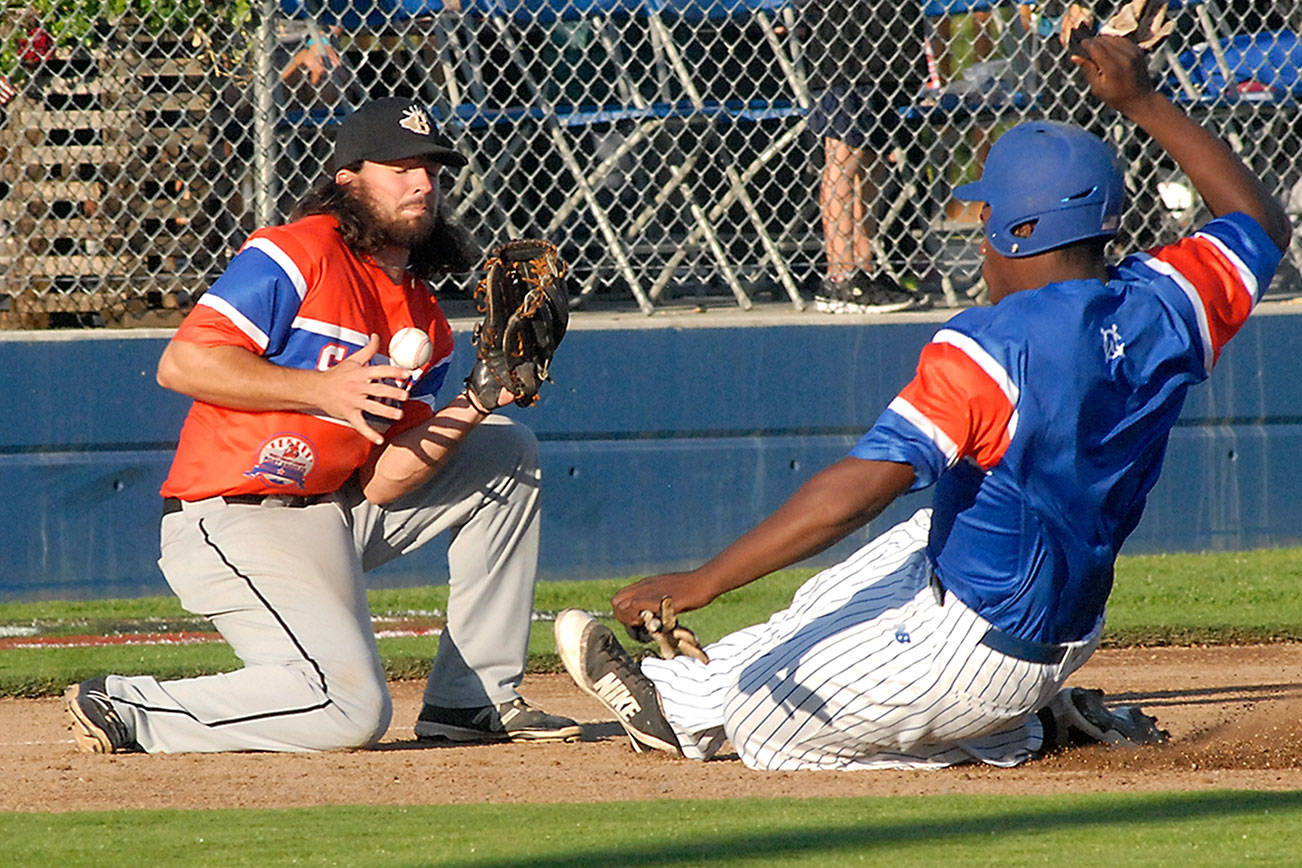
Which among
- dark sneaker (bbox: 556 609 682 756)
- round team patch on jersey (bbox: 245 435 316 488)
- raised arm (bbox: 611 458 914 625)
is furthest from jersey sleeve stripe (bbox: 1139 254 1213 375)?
round team patch on jersey (bbox: 245 435 316 488)

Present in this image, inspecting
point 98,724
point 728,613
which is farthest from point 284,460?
point 728,613

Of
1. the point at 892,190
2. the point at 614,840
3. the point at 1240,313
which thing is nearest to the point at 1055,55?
the point at 892,190

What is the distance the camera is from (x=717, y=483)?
22.5ft

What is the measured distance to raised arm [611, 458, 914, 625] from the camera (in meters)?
3.21

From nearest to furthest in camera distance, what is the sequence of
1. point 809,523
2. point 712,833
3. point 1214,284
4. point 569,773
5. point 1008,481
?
1. point 712,833
2. point 809,523
3. point 1008,481
4. point 1214,284
5. point 569,773

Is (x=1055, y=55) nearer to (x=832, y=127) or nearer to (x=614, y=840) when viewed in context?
(x=832, y=127)

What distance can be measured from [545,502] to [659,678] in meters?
2.67

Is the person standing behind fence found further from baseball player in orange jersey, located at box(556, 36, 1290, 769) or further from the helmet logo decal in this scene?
the helmet logo decal

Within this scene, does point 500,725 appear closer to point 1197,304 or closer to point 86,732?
point 86,732

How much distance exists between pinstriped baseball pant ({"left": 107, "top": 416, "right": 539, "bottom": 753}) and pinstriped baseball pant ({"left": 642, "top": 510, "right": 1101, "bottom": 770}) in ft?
2.12

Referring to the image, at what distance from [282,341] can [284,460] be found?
0.96ft

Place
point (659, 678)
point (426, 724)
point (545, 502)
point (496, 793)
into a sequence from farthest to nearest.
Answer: point (545, 502), point (426, 724), point (659, 678), point (496, 793)

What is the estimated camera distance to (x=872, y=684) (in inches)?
144

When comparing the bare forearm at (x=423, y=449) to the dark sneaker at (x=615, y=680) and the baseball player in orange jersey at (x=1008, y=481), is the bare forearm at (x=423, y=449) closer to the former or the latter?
the dark sneaker at (x=615, y=680)
